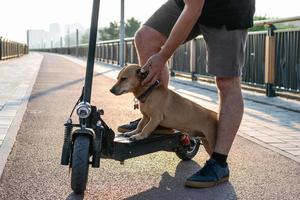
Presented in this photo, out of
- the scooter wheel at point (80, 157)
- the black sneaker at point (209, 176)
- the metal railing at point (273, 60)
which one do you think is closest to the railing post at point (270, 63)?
the metal railing at point (273, 60)

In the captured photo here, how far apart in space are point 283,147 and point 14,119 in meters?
3.23

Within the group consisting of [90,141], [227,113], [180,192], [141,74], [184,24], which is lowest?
[180,192]

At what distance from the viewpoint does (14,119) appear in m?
6.64

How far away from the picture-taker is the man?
360cm

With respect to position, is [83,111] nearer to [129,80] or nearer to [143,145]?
[129,80]

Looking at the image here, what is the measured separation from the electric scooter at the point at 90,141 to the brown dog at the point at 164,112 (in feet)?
0.41

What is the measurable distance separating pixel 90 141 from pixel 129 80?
0.62 meters

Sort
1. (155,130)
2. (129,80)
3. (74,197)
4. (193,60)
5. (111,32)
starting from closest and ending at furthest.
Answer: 1. (74,197)
2. (129,80)
3. (155,130)
4. (193,60)
5. (111,32)

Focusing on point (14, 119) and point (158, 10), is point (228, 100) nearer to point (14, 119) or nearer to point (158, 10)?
point (158, 10)

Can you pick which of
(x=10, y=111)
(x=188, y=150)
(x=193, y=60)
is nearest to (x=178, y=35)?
(x=188, y=150)

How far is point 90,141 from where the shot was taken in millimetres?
3271

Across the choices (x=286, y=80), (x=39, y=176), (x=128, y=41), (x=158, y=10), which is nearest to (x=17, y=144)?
(x=39, y=176)

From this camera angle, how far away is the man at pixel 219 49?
3.60 meters

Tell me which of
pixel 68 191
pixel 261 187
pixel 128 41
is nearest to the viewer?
pixel 68 191
